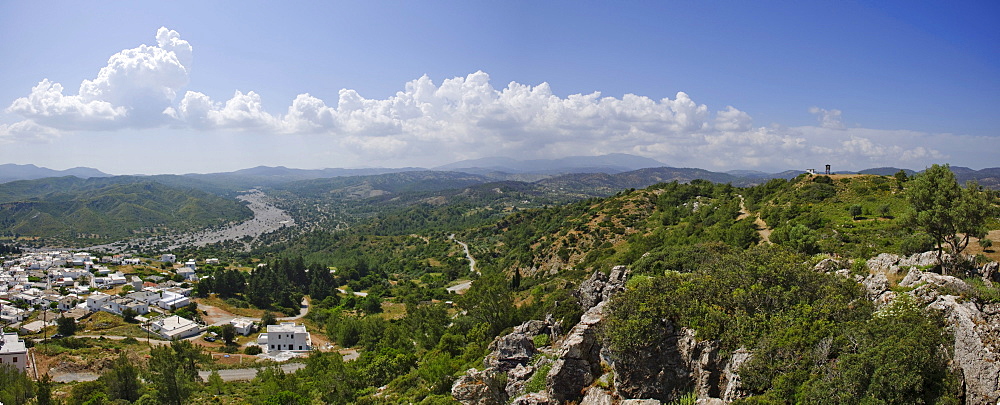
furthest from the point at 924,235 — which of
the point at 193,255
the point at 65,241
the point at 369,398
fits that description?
the point at 65,241

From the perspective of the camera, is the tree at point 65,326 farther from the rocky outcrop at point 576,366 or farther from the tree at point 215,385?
the rocky outcrop at point 576,366

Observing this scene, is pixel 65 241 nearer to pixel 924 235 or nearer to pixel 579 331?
pixel 579 331

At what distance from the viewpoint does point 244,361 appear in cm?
5119

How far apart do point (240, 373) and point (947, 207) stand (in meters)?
54.6

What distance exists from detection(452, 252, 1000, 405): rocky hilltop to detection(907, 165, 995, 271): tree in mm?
1754

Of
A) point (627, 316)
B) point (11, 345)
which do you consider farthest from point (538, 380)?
point (11, 345)

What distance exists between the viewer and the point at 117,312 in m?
67.4

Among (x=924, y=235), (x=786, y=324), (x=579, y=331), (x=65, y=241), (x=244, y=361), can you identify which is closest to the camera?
(x=786, y=324)

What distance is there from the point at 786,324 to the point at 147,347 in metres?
63.5

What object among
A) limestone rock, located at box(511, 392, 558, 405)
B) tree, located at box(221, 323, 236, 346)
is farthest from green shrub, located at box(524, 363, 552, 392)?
tree, located at box(221, 323, 236, 346)

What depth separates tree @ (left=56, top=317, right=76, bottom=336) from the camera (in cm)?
5578

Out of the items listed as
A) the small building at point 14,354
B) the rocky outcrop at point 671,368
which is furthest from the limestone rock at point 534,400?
the small building at point 14,354

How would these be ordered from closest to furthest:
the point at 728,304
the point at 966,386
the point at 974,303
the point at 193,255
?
the point at 966,386
the point at 974,303
the point at 728,304
the point at 193,255

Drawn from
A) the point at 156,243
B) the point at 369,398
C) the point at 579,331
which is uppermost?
the point at 579,331
